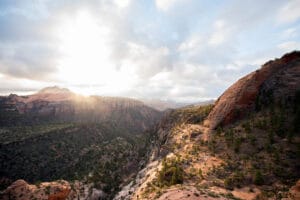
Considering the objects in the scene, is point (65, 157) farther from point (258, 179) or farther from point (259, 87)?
point (258, 179)

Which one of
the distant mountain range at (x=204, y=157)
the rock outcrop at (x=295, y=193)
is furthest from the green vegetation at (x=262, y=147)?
the rock outcrop at (x=295, y=193)

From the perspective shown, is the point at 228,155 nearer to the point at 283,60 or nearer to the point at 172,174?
the point at 172,174

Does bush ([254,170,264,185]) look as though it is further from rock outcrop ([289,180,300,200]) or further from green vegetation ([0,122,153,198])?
green vegetation ([0,122,153,198])

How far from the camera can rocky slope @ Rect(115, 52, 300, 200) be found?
27.2m

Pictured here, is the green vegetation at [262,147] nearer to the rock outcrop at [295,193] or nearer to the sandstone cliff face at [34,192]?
the rock outcrop at [295,193]

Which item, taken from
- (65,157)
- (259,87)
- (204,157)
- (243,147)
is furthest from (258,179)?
(65,157)

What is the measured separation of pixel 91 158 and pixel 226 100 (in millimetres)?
67845

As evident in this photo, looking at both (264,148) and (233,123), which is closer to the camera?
(264,148)

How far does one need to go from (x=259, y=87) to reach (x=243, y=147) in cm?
1958

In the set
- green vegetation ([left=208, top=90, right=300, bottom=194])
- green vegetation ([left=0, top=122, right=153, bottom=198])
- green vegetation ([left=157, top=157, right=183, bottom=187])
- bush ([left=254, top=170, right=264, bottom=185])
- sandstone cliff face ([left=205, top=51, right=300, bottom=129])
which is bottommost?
green vegetation ([left=0, top=122, right=153, bottom=198])

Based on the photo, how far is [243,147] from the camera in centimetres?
3741

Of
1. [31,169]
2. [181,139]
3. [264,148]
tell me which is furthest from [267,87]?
[31,169]

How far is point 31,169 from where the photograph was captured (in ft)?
275

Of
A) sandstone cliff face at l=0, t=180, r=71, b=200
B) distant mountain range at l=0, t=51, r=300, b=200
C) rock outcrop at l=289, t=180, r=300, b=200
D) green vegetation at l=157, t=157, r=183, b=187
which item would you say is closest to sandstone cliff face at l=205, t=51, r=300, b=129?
distant mountain range at l=0, t=51, r=300, b=200
